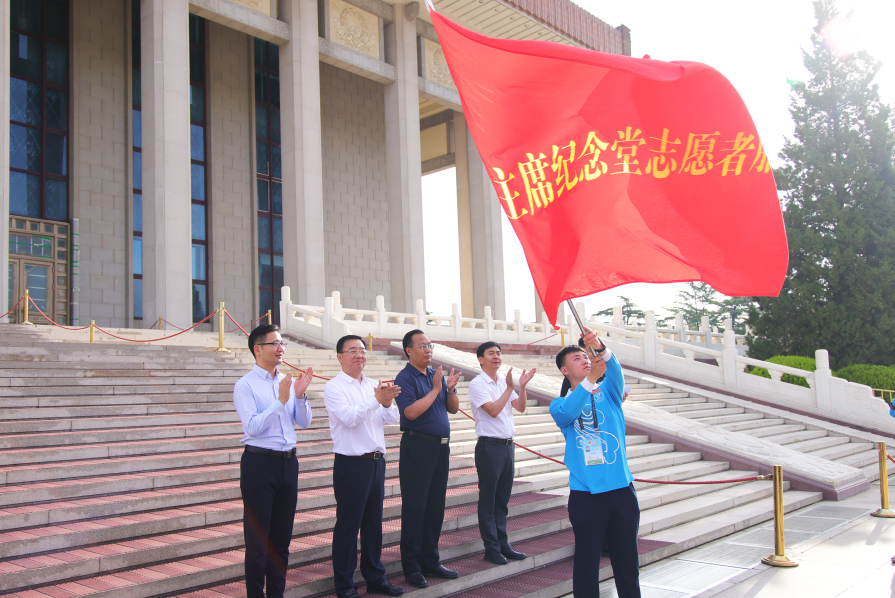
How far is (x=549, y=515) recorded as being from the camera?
6754mm

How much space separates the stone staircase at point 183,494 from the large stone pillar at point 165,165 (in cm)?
673

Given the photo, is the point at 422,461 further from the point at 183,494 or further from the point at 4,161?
the point at 4,161

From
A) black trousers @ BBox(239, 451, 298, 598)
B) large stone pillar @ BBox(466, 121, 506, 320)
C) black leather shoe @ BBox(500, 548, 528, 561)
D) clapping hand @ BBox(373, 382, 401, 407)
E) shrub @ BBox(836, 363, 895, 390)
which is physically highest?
large stone pillar @ BBox(466, 121, 506, 320)

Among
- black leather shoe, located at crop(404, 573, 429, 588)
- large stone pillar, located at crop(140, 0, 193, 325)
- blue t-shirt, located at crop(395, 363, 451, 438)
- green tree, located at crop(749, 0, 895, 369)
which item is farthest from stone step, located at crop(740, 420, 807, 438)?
large stone pillar, located at crop(140, 0, 193, 325)

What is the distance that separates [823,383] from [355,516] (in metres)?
12.8

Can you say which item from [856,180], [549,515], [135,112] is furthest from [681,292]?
[549,515]

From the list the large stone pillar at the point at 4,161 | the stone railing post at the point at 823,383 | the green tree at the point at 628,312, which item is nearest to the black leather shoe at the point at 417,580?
the stone railing post at the point at 823,383

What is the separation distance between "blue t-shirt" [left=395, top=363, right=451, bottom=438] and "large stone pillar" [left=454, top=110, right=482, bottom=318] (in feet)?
72.0

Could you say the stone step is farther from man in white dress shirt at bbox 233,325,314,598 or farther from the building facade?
the building facade

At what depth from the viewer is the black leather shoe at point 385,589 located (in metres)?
4.46

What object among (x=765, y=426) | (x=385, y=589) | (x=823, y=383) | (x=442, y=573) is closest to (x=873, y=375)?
(x=823, y=383)

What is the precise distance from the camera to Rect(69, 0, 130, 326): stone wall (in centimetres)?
1927

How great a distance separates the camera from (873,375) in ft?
53.2

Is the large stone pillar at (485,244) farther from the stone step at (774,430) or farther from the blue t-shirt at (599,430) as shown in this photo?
the blue t-shirt at (599,430)
